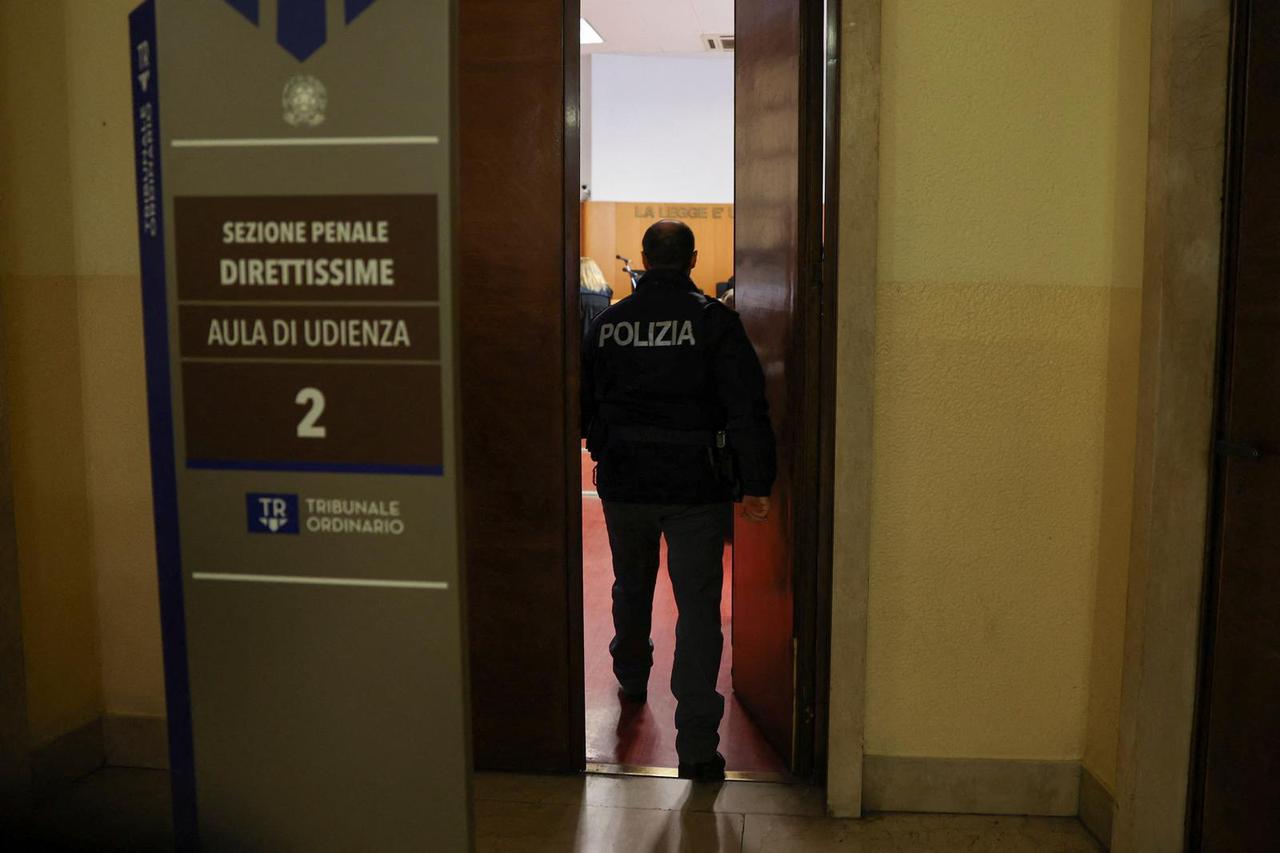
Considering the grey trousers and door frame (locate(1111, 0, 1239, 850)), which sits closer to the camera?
door frame (locate(1111, 0, 1239, 850))

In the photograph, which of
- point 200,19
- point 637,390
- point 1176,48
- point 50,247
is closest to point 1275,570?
point 1176,48

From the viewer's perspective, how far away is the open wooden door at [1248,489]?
1.98 meters

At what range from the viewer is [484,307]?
278 centimetres

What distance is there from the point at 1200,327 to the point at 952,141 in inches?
28.2

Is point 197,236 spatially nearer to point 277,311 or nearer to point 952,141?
point 277,311

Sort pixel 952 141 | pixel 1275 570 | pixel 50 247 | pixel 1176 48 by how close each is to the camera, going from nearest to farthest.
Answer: pixel 1275 570
pixel 1176 48
pixel 952 141
pixel 50 247

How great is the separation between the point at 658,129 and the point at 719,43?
83 centimetres

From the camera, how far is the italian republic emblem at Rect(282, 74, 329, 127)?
1634 mm

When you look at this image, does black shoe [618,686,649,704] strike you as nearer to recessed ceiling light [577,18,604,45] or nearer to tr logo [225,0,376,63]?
tr logo [225,0,376,63]

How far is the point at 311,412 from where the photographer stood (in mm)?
1680

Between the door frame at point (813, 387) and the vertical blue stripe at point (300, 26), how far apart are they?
1.13m

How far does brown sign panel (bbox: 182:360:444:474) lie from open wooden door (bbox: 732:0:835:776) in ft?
4.45

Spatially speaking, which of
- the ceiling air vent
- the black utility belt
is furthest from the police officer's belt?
the ceiling air vent

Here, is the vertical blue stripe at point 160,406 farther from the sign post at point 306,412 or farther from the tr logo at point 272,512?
the tr logo at point 272,512
